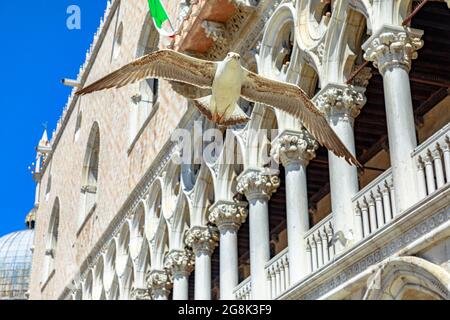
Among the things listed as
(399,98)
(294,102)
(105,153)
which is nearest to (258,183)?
(399,98)

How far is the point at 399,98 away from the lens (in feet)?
31.0

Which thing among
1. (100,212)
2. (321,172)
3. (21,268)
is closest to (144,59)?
(321,172)

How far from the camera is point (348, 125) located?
10.6 meters

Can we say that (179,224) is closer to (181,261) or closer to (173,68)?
(181,261)

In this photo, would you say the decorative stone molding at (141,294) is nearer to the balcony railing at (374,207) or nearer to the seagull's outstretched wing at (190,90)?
the seagull's outstretched wing at (190,90)

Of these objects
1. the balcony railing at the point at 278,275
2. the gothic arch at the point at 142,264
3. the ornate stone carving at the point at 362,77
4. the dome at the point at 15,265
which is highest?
the dome at the point at 15,265

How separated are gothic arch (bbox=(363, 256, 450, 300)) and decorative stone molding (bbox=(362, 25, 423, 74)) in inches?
83.5

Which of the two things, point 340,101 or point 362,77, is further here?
point 362,77

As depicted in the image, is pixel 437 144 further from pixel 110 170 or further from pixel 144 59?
pixel 110 170

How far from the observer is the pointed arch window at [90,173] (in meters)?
25.2

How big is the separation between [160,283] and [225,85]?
9279 mm

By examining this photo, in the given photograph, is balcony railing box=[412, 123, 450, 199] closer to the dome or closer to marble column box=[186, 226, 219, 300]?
marble column box=[186, 226, 219, 300]

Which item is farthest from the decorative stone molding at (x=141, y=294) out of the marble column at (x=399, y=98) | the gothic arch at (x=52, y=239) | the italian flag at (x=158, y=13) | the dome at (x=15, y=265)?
the dome at (x=15, y=265)

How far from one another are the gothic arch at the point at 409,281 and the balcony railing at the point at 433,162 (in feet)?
2.31
